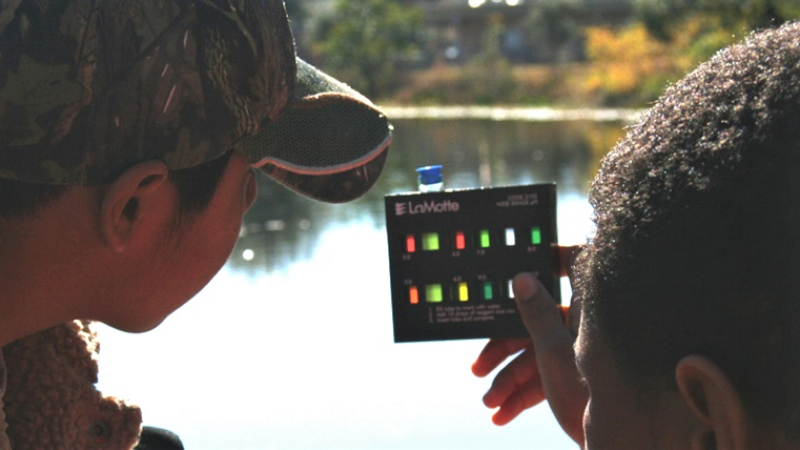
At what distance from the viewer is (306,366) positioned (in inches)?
87.1

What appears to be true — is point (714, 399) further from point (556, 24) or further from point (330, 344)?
point (556, 24)

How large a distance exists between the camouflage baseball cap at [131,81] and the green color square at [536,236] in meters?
0.38

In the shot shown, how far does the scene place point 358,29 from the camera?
13.6 metres

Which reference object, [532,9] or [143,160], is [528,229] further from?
[532,9]

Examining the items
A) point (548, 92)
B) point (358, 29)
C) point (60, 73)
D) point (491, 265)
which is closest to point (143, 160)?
point (60, 73)

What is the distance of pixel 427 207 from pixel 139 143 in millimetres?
433

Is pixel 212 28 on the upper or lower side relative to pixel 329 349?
upper

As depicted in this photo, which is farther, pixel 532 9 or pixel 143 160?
pixel 532 9

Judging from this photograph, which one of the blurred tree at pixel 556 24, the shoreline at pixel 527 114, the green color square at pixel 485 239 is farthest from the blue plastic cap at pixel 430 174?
the blurred tree at pixel 556 24

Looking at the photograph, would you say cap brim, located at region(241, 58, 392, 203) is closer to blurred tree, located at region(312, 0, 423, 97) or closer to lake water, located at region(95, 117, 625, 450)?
lake water, located at region(95, 117, 625, 450)

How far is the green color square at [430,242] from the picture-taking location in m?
1.63

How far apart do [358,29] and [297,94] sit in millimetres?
12186

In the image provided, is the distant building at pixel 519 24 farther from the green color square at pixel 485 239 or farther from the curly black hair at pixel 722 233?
the curly black hair at pixel 722 233

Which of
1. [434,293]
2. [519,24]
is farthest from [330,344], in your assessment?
[519,24]
